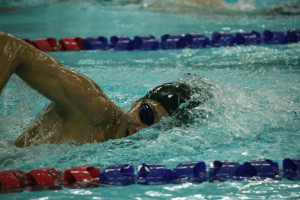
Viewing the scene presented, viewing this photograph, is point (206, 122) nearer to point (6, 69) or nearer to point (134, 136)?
point (134, 136)

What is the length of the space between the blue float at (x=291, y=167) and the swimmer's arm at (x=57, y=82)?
1.11 metres

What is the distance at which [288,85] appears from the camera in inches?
162

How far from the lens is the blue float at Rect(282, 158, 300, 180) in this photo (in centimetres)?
246

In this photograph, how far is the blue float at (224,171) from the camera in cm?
244

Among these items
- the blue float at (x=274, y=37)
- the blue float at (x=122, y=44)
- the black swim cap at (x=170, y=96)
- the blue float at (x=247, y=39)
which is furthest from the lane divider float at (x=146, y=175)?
the blue float at (x=274, y=37)

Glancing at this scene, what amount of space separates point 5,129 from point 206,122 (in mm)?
1469

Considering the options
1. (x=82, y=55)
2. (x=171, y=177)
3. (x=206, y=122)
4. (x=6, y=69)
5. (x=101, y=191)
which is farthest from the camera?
(x=82, y=55)

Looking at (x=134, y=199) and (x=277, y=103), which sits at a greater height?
(x=277, y=103)

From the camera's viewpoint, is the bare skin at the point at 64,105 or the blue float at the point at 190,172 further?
the blue float at the point at 190,172

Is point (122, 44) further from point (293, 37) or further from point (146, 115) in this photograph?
point (146, 115)

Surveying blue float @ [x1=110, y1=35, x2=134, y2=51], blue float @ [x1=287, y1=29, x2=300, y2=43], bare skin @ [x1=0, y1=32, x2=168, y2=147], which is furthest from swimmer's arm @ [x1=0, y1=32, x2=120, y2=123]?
blue float @ [x1=287, y1=29, x2=300, y2=43]

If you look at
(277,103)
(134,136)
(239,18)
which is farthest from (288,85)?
(239,18)

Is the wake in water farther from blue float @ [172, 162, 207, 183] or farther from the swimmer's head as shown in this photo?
blue float @ [172, 162, 207, 183]

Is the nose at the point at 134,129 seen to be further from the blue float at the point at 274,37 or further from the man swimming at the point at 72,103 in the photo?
the blue float at the point at 274,37
